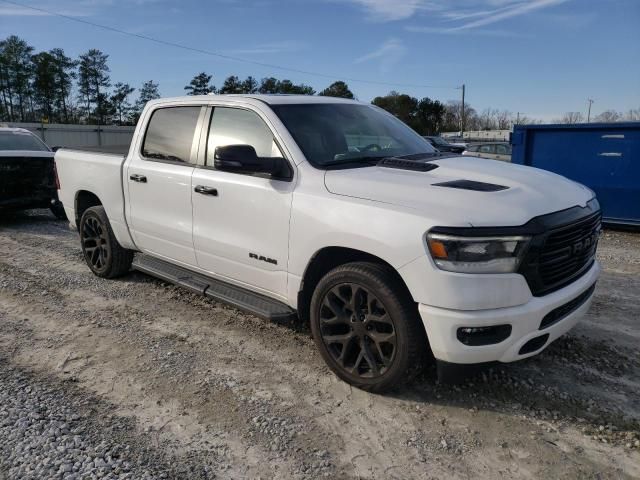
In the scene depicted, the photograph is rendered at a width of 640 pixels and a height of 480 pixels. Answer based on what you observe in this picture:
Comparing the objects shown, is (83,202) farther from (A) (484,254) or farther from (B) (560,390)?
(B) (560,390)

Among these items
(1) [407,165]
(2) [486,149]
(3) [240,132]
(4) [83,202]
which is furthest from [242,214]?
(2) [486,149]

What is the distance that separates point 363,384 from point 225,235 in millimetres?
1566

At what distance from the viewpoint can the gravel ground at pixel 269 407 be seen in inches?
104

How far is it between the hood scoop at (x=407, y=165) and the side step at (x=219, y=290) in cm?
124

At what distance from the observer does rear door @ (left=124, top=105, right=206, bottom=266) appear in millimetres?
4395

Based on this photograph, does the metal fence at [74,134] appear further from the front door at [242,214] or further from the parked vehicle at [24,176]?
the front door at [242,214]

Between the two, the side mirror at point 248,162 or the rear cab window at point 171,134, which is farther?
the rear cab window at point 171,134

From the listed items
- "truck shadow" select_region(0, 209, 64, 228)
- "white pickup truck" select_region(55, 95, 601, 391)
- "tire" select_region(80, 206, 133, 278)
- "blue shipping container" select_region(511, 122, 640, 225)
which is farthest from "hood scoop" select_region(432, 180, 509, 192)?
"truck shadow" select_region(0, 209, 64, 228)

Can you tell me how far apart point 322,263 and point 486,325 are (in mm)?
1186

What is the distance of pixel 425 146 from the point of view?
444 cm

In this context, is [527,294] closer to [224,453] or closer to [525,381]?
[525,381]

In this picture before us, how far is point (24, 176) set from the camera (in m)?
9.11

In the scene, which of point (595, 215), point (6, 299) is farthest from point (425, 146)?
point (6, 299)

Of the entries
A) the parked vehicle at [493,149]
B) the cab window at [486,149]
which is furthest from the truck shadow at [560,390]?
the cab window at [486,149]
